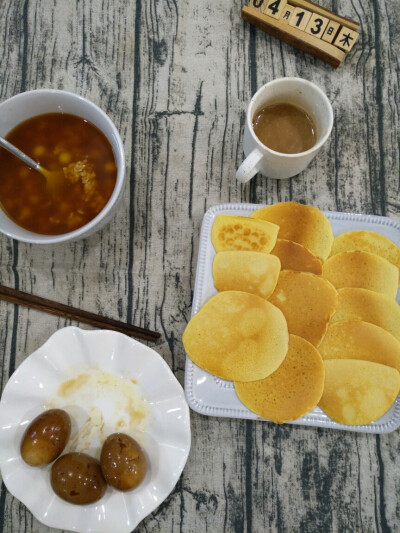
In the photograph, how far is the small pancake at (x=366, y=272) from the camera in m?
0.86

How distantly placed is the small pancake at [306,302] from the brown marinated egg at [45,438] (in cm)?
46

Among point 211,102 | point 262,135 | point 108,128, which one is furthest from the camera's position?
point 211,102

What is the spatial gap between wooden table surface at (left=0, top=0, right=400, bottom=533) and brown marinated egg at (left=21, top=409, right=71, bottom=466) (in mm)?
145

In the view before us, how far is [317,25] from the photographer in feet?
3.11

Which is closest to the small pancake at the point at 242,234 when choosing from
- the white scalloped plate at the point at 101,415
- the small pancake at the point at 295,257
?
the small pancake at the point at 295,257

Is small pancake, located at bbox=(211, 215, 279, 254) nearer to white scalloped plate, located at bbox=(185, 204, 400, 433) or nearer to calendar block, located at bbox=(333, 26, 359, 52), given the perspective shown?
white scalloped plate, located at bbox=(185, 204, 400, 433)

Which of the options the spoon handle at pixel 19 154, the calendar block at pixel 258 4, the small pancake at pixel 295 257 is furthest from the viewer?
the calendar block at pixel 258 4

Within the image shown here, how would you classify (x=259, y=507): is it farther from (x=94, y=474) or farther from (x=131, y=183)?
(x=131, y=183)

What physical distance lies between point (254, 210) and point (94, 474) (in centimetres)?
58

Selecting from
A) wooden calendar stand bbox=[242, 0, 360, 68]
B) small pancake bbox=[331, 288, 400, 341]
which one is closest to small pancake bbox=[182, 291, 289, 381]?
small pancake bbox=[331, 288, 400, 341]

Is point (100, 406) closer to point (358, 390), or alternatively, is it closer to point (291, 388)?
point (291, 388)

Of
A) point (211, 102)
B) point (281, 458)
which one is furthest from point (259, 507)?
point (211, 102)

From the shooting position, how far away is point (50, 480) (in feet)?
2.73

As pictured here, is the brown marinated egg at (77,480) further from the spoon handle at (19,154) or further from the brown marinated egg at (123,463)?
the spoon handle at (19,154)
